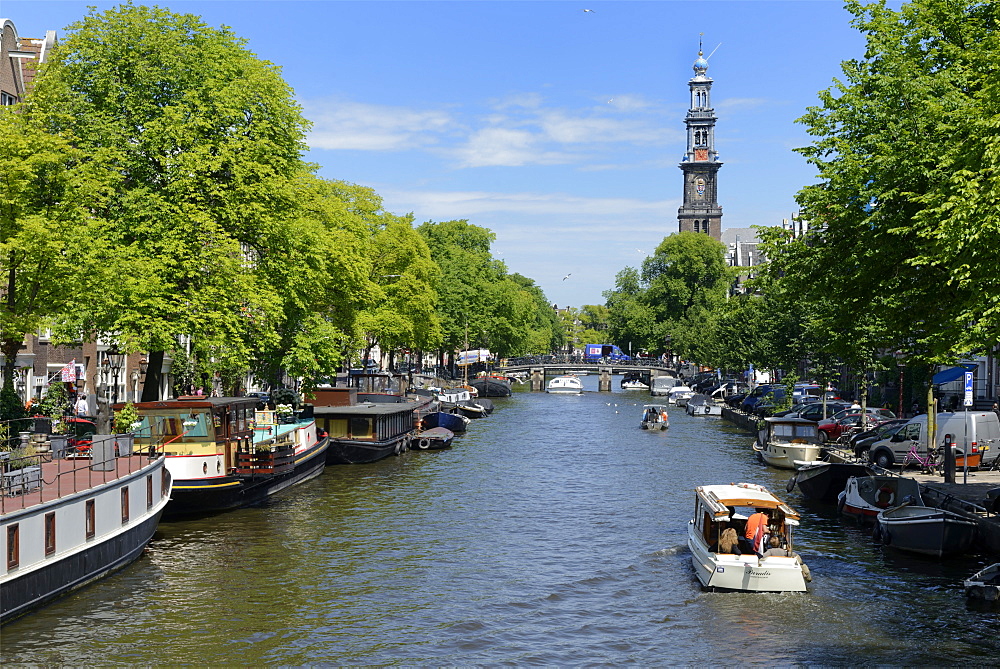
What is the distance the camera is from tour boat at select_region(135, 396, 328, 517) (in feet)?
126

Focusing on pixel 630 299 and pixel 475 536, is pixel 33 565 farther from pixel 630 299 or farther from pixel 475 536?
pixel 630 299

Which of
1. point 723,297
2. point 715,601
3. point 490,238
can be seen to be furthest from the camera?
point 723,297

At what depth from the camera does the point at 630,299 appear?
161875mm

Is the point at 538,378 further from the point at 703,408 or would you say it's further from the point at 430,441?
the point at 430,441

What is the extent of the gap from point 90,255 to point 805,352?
57.0m

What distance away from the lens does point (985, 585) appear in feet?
88.9

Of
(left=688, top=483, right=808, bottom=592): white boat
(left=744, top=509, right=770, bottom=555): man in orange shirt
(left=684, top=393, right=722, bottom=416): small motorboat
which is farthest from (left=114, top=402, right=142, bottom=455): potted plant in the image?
(left=684, top=393, right=722, bottom=416): small motorboat

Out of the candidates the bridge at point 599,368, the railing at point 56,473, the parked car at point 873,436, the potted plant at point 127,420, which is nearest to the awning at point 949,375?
the parked car at point 873,436

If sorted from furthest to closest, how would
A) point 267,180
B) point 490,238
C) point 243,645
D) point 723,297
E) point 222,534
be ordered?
point 723,297 < point 490,238 < point 267,180 < point 222,534 < point 243,645

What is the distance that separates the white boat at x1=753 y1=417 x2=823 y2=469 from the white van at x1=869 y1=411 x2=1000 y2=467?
6814 millimetres

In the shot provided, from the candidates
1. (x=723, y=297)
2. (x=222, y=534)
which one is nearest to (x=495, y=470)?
(x=222, y=534)

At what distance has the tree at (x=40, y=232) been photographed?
35.4 metres

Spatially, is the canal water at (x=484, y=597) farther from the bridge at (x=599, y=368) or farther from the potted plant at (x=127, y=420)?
the bridge at (x=599, y=368)

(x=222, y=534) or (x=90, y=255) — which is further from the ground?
(x=90, y=255)
